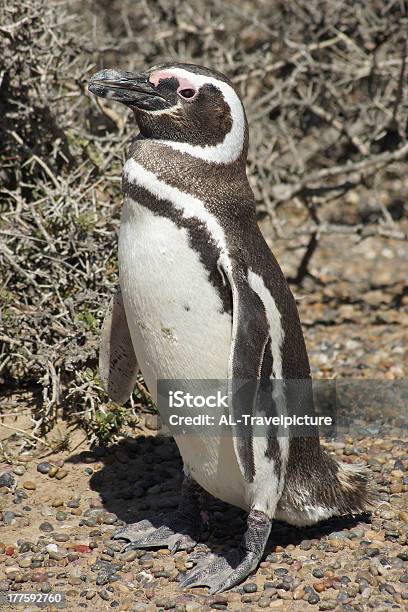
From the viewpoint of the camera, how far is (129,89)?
3.11 m

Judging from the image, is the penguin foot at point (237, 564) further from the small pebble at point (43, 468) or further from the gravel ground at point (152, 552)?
the small pebble at point (43, 468)

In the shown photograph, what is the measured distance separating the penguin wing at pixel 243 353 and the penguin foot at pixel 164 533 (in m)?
0.53

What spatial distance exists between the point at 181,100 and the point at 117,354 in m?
1.06

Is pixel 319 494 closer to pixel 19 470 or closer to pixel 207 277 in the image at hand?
pixel 207 277

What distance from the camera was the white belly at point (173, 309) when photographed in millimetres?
3033

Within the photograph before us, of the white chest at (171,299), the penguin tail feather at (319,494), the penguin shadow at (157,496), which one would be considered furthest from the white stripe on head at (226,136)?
the penguin shadow at (157,496)

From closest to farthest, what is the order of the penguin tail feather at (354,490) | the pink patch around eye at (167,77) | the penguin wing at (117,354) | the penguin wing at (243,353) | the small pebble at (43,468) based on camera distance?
the penguin wing at (243,353)
the pink patch around eye at (167,77)
the penguin tail feather at (354,490)
the penguin wing at (117,354)
the small pebble at (43,468)

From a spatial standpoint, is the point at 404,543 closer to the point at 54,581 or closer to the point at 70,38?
the point at 54,581

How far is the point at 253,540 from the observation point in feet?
10.5

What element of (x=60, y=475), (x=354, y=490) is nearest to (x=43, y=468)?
(x=60, y=475)

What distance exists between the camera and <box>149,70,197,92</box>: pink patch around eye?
121 inches

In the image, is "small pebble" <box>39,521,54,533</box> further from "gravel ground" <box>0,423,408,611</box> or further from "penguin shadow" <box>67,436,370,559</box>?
"penguin shadow" <box>67,436,370,559</box>

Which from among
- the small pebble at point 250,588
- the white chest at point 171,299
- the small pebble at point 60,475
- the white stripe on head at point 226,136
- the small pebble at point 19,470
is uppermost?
the white stripe on head at point 226,136

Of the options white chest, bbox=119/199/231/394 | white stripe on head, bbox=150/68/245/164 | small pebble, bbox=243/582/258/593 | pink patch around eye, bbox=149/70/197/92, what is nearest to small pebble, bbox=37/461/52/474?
white chest, bbox=119/199/231/394
